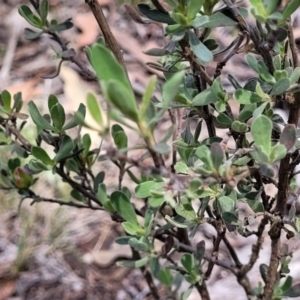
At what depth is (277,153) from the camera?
0.45m

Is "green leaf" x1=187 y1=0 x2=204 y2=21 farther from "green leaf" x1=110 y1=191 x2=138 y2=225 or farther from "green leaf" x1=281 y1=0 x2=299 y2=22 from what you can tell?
"green leaf" x1=110 y1=191 x2=138 y2=225

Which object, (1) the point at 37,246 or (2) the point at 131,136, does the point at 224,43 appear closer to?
(2) the point at 131,136

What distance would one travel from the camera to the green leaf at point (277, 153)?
448 millimetres

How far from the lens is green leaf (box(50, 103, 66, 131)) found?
68 cm

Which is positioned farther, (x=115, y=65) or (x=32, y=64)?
(x=32, y=64)

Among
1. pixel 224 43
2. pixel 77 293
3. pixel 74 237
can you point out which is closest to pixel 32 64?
pixel 224 43

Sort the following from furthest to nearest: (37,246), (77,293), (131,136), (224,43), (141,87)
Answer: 1. (224,43)
2. (141,87)
3. (131,136)
4. (37,246)
5. (77,293)

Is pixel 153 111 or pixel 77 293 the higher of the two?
pixel 153 111

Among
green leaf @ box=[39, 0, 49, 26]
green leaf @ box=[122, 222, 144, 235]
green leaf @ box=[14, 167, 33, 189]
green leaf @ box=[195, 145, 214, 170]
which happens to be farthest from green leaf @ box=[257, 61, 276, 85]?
green leaf @ box=[14, 167, 33, 189]

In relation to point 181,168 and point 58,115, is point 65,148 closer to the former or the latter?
point 58,115

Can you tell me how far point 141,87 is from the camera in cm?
210

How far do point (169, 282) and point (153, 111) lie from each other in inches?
16.6

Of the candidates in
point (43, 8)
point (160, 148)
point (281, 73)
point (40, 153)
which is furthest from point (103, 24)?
point (160, 148)

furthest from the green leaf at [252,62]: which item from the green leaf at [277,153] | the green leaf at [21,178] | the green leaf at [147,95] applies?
the green leaf at [21,178]
